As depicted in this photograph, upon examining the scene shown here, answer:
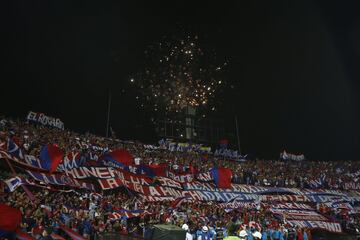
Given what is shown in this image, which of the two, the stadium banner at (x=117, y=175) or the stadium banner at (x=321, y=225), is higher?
the stadium banner at (x=117, y=175)

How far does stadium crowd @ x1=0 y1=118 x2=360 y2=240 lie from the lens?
18.2 metres

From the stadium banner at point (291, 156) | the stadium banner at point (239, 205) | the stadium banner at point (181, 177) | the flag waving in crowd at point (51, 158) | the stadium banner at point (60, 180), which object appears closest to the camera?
the stadium banner at point (60, 180)

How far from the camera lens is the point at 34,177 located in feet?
72.5

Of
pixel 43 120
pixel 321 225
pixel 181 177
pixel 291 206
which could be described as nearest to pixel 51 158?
pixel 181 177

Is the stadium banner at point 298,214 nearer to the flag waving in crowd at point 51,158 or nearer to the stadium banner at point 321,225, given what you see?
the stadium banner at point 321,225

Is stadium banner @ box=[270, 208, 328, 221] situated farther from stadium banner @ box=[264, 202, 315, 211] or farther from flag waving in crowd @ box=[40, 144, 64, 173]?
flag waving in crowd @ box=[40, 144, 64, 173]

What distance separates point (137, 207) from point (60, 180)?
4.84 meters

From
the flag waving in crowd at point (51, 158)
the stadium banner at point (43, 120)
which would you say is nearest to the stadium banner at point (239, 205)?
the flag waving in crowd at point (51, 158)

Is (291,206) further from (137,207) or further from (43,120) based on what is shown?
(43,120)

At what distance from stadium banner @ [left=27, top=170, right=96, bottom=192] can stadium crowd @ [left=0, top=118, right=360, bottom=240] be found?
0.47 metres

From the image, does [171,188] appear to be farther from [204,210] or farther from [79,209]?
[79,209]

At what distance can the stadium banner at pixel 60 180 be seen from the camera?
2230cm

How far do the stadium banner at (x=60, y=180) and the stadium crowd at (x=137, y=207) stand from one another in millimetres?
475

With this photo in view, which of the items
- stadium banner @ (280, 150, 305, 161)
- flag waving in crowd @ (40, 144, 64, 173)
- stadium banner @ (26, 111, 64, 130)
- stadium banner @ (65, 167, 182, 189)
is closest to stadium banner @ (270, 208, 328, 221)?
stadium banner @ (65, 167, 182, 189)
